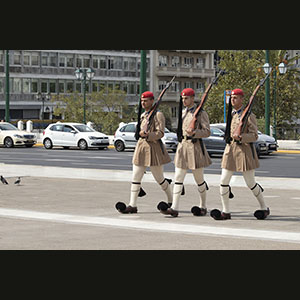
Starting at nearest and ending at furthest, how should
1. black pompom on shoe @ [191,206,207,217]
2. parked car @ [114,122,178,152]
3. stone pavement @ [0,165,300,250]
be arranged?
stone pavement @ [0,165,300,250] → black pompom on shoe @ [191,206,207,217] → parked car @ [114,122,178,152]

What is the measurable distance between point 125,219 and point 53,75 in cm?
7978

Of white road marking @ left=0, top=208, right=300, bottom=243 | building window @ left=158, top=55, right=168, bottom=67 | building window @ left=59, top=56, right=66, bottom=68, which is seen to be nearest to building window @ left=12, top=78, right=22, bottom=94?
building window @ left=59, top=56, right=66, bottom=68

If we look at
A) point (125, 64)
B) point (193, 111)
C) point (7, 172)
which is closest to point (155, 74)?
point (125, 64)

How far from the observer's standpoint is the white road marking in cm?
1042

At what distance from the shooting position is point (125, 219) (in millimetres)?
12086

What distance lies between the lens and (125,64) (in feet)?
319

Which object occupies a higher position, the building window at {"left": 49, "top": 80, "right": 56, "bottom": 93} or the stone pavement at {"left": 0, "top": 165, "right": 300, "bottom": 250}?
the building window at {"left": 49, "top": 80, "right": 56, "bottom": 93}

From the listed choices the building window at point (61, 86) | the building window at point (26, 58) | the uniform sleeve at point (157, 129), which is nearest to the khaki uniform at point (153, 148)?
the uniform sleeve at point (157, 129)

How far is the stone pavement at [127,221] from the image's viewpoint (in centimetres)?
973

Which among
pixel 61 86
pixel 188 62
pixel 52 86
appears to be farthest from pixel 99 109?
pixel 188 62

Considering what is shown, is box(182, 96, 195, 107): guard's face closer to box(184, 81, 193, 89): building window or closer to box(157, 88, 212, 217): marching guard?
box(157, 88, 212, 217): marching guard

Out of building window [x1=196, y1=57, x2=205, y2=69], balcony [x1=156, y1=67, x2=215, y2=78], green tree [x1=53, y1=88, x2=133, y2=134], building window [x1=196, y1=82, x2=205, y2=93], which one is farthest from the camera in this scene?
building window [x1=196, y1=57, x2=205, y2=69]

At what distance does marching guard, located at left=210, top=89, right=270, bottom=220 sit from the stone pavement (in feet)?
0.86

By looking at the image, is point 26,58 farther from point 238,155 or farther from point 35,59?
point 238,155
